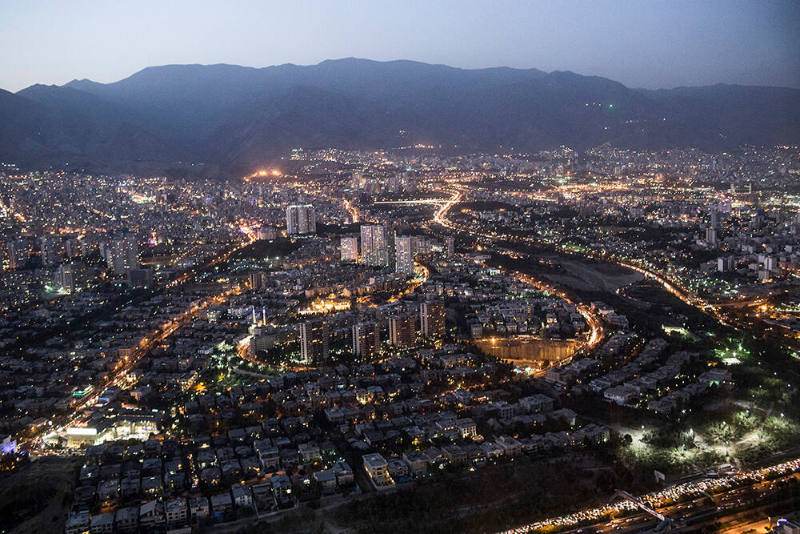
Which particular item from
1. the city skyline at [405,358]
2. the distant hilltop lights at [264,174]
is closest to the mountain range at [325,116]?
the distant hilltop lights at [264,174]

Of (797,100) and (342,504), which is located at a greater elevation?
(797,100)

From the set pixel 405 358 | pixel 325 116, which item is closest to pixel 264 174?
pixel 325 116

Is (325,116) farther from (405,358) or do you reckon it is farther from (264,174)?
(405,358)

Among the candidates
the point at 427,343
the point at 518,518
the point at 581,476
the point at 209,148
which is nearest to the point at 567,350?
the point at 427,343

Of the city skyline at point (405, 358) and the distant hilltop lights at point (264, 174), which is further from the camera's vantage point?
the distant hilltop lights at point (264, 174)

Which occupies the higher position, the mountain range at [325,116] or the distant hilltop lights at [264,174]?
the mountain range at [325,116]

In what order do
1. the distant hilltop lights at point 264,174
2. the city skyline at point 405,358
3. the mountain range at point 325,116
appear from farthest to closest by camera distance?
the mountain range at point 325,116 < the distant hilltop lights at point 264,174 < the city skyline at point 405,358

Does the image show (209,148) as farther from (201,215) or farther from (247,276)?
(247,276)

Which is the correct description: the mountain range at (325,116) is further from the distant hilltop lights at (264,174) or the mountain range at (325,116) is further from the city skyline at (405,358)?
the city skyline at (405,358)
